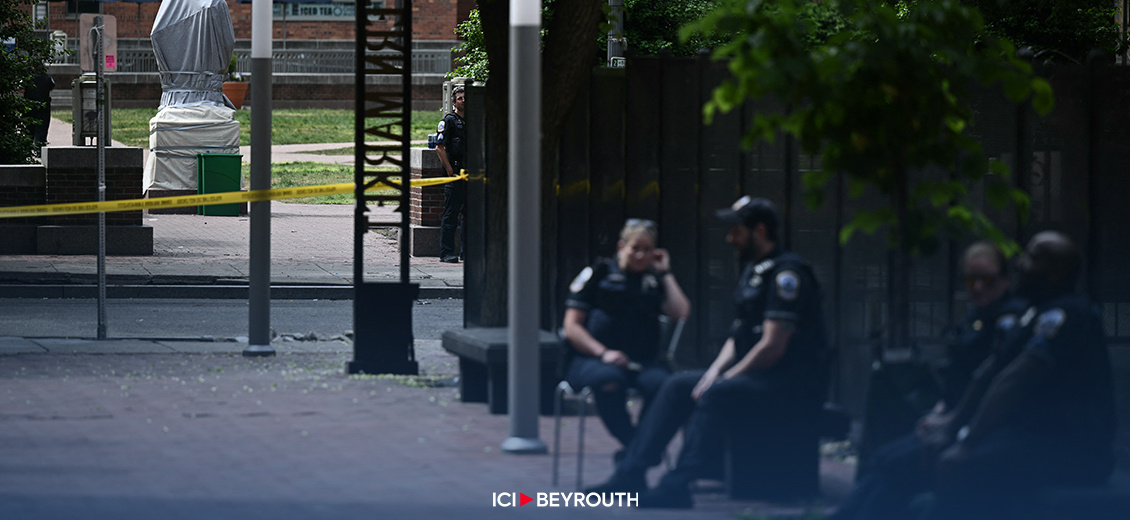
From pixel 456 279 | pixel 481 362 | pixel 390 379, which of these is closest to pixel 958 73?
pixel 481 362

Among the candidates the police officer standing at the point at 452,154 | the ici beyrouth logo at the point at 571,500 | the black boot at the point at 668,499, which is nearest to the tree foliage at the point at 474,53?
the police officer standing at the point at 452,154

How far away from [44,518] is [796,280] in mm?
3092

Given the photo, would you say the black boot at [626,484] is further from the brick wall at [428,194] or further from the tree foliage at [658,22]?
the tree foliage at [658,22]

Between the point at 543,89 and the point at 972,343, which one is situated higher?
the point at 543,89

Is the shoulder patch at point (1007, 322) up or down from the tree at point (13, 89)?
down

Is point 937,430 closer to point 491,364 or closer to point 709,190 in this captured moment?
point 491,364

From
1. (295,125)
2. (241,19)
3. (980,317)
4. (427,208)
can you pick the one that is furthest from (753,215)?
(241,19)

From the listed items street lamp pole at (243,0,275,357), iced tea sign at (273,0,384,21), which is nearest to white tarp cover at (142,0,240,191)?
street lamp pole at (243,0,275,357)

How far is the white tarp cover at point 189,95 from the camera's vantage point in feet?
67.9

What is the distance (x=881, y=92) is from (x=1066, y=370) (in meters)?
1.21

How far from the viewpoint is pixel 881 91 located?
17.1ft

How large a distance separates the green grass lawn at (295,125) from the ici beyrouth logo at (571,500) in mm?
25801

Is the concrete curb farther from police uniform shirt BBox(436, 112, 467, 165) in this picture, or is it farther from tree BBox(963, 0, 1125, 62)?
tree BBox(963, 0, 1125, 62)

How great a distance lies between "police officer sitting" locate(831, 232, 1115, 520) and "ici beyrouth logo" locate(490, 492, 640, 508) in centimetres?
98
